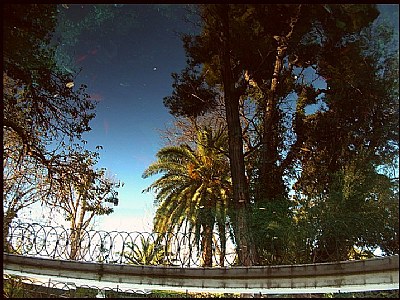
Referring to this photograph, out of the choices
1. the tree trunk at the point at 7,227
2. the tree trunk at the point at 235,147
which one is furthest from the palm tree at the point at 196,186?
the tree trunk at the point at 7,227

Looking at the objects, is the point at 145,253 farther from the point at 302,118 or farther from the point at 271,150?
the point at 302,118

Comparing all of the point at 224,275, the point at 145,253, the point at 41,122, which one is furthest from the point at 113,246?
the point at 41,122

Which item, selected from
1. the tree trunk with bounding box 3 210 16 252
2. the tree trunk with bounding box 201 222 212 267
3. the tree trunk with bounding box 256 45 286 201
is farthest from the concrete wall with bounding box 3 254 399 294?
the tree trunk with bounding box 256 45 286 201

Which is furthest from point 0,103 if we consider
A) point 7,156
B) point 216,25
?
point 216,25

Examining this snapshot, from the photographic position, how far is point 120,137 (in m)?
4.36

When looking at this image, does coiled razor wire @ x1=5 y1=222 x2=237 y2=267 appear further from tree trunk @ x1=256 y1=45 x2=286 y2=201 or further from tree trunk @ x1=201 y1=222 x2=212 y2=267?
tree trunk @ x1=256 y1=45 x2=286 y2=201

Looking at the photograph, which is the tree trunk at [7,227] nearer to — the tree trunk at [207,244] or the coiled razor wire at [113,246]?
the coiled razor wire at [113,246]

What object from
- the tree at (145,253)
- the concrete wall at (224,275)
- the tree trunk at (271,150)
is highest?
the tree trunk at (271,150)

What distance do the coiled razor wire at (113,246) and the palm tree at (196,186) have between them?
8 centimetres

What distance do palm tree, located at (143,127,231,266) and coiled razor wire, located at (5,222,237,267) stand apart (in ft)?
0.27

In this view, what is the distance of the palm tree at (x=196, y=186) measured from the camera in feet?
11.9

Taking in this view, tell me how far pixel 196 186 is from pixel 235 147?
55cm

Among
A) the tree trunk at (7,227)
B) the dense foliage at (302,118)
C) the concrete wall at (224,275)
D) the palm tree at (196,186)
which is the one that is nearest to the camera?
the concrete wall at (224,275)

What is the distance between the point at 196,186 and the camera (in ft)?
13.4
